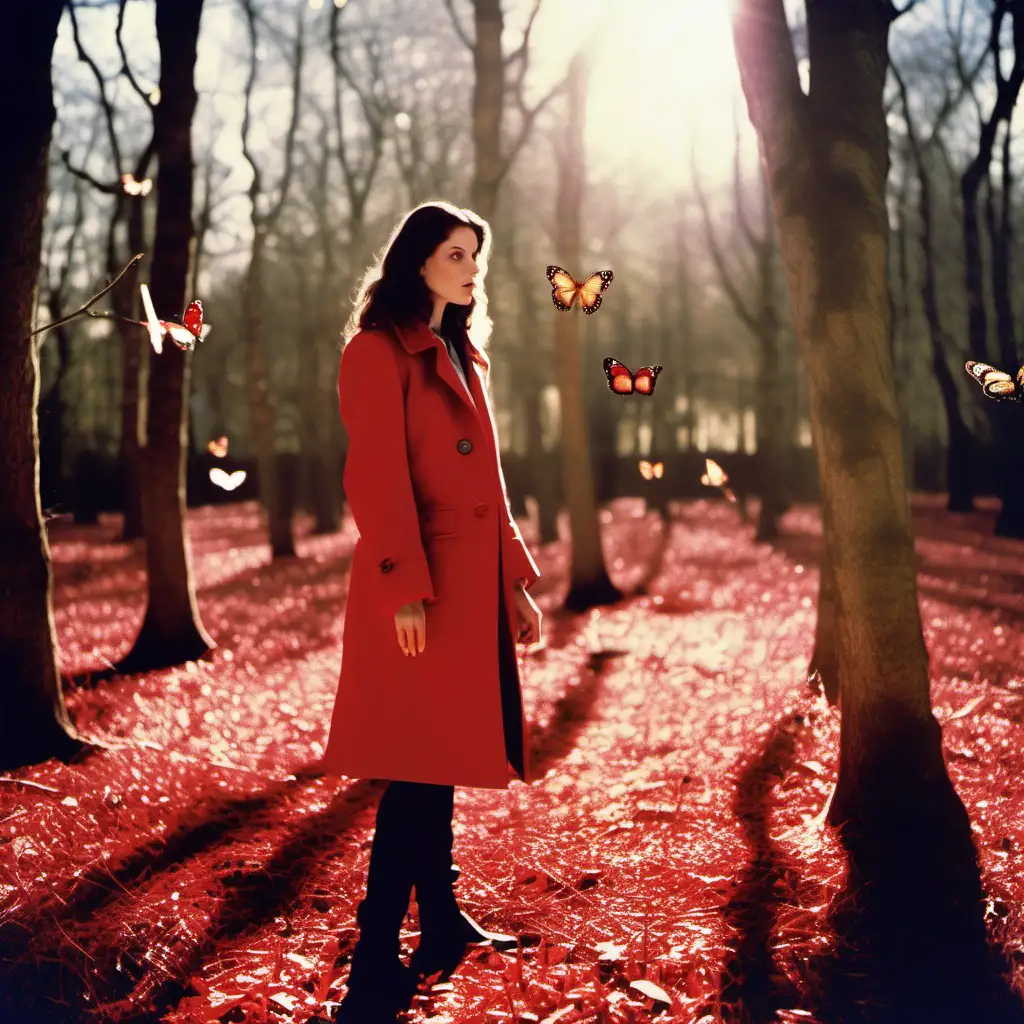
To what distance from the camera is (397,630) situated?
9.61ft

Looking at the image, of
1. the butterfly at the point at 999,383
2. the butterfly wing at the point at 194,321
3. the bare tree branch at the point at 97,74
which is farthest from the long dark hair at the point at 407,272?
the bare tree branch at the point at 97,74

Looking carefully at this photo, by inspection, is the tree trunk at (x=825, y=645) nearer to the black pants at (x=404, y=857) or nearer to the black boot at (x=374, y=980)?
the black pants at (x=404, y=857)

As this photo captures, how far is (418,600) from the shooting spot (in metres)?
2.91

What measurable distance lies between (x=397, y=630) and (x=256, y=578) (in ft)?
37.0

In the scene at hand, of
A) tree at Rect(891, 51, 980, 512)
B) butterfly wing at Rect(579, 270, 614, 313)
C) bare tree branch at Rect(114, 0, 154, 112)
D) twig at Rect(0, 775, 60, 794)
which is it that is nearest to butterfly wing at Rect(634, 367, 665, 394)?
butterfly wing at Rect(579, 270, 614, 313)

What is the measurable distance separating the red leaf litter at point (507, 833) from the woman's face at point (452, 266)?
7.29 ft

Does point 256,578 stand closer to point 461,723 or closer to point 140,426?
point 140,426

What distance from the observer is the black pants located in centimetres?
305

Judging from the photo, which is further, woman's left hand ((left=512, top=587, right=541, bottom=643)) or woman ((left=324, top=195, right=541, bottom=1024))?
woman's left hand ((left=512, top=587, right=541, bottom=643))

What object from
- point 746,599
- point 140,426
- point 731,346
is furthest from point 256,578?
point 731,346

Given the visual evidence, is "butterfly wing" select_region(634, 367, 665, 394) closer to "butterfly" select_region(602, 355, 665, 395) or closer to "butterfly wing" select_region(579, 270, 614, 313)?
"butterfly" select_region(602, 355, 665, 395)

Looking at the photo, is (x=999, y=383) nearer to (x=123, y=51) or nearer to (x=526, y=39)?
(x=526, y=39)

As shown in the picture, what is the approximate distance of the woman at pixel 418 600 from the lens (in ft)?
9.75

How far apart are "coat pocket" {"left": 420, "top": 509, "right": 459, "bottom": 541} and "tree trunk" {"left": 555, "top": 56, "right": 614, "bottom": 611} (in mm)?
8015
